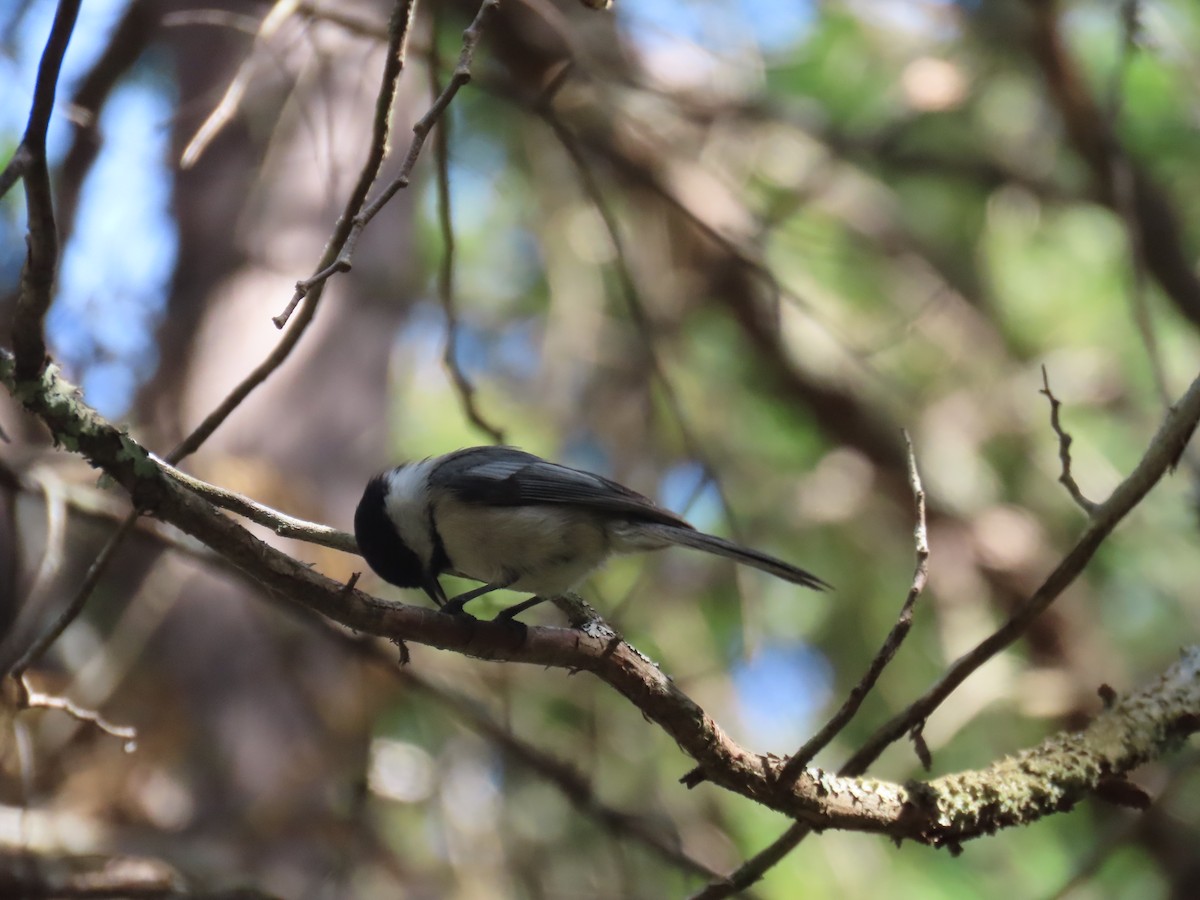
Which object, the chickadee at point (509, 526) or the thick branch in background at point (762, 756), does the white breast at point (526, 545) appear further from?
the thick branch in background at point (762, 756)

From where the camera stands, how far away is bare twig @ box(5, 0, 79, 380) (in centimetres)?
157

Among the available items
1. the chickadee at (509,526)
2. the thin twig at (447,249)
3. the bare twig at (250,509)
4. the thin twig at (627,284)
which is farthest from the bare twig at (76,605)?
the thin twig at (627,284)

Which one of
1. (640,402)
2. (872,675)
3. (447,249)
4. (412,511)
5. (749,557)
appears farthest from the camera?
(640,402)

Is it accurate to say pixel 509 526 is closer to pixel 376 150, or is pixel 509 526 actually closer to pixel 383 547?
pixel 383 547

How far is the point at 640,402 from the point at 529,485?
3.55 meters

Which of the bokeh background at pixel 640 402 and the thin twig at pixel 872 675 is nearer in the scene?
the thin twig at pixel 872 675

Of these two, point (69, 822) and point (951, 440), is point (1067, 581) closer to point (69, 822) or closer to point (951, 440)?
point (69, 822)

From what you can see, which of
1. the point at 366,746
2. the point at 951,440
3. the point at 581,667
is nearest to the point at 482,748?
the point at 366,746

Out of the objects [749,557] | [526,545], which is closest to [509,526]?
[526,545]

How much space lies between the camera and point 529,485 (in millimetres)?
3393

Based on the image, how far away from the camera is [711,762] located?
2281mm

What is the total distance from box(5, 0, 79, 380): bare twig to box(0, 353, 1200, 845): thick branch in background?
0.26 m

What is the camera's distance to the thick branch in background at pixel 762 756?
6.26ft

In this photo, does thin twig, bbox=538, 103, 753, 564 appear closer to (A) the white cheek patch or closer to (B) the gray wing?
(B) the gray wing
